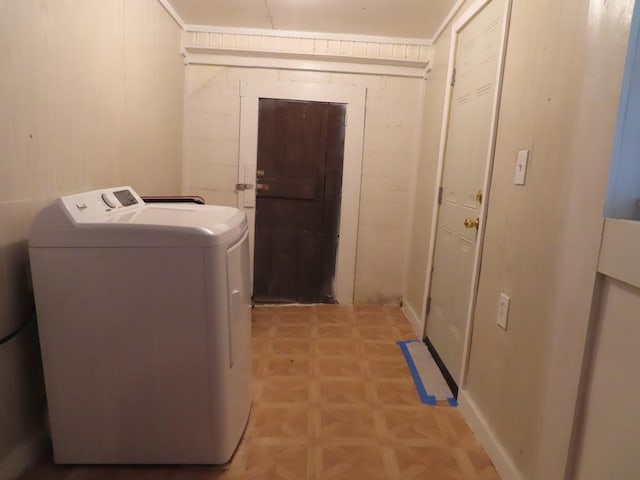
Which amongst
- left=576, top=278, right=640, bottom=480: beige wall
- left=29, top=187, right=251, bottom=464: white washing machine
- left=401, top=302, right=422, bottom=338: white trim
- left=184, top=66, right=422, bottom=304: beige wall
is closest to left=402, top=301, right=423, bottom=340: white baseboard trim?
left=401, top=302, right=422, bottom=338: white trim

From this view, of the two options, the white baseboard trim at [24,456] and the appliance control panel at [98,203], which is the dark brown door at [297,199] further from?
the white baseboard trim at [24,456]

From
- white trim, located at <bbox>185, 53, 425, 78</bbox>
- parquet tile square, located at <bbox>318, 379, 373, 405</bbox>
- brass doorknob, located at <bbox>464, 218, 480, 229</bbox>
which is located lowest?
parquet tile square, located at <bbox>318, 379, 373, 405</bbox>

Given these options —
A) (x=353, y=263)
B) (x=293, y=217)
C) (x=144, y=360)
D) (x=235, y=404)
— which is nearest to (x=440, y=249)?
(x=353, y=263)

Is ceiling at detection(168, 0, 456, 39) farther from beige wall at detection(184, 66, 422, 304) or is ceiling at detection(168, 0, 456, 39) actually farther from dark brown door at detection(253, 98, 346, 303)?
dark brown door at detection(253, 98, 346, 303)

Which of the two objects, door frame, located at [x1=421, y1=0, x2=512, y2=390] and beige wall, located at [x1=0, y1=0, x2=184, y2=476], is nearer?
beige wall, located at [x1=0, y1=0, x2=184, y2=476]

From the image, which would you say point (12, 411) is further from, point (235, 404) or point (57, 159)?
point (57, 159)

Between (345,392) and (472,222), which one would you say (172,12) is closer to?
(472,222)

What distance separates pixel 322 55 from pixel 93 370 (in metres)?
2.55

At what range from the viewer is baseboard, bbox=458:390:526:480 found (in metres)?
1.38

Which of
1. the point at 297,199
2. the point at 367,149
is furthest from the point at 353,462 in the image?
the point at 367,149

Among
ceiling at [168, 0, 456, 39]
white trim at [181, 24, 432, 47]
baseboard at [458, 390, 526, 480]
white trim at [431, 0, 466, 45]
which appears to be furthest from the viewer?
white trim at [181, 24, 432, 47]

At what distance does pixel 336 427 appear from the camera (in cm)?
169

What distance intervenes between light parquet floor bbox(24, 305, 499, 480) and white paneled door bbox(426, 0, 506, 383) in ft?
1.17

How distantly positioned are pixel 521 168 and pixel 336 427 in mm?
1308
